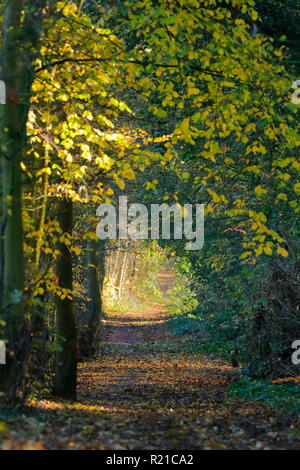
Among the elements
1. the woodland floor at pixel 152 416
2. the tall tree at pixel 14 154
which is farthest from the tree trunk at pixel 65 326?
the tall tree at pixel 14 154

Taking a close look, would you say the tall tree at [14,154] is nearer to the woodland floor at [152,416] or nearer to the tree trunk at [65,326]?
the woodland floor at [152,416]

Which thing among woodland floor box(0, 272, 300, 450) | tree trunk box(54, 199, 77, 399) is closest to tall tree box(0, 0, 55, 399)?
woodland floor box(0, 272, 300, 450)

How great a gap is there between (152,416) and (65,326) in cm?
260

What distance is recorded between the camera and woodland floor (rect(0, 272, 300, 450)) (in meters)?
7.71

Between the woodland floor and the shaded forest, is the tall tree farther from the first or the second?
the woodland floor

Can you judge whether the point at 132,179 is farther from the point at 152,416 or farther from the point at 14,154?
the point at 152,416

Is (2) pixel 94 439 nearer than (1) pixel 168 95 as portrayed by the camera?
Yes

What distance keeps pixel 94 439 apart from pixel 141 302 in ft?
162

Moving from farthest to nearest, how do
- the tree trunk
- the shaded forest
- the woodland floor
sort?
the tree trunk < the shaded forest < the woodland floor

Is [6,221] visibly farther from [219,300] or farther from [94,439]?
→ [219,300]

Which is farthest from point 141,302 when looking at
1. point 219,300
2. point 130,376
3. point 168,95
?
point 168,95

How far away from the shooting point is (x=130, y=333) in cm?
3278

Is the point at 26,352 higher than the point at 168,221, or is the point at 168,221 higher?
the point at 168,221

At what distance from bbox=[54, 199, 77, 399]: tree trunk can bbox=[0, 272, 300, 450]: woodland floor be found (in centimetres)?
61
